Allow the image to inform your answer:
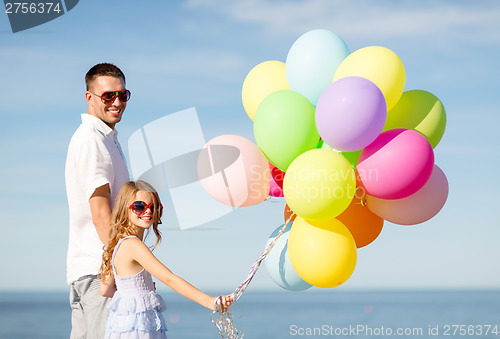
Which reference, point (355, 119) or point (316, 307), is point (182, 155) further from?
point (316, 307)

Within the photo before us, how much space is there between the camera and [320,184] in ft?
9.95

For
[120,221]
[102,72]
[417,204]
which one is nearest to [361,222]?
[417,204]

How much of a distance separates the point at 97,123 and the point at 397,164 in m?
1.60

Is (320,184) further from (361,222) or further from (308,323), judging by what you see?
(308,323)

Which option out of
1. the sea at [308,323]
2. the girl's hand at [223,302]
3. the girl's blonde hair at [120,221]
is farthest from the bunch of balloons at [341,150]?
the sea at [308,323]

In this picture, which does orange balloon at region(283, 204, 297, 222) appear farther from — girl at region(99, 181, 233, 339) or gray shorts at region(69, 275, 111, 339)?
gray shorts at region(69, 275, 111, 339)

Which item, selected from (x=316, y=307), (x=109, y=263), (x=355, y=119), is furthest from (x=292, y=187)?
(x=316, y=307)

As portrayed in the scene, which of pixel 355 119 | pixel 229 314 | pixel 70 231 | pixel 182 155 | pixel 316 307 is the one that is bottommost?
pixel 229 314

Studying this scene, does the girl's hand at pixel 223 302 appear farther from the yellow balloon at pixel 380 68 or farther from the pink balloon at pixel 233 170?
Answer: the yellow balloon at pixel 380 68

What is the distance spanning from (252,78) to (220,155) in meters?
0.60

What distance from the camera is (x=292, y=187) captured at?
3.13 m

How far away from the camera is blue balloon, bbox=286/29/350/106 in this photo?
3.41m

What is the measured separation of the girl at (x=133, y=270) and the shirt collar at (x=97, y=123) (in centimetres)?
36

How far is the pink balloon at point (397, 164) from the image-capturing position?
3082mm
